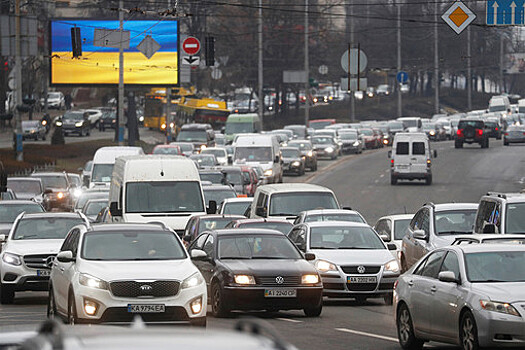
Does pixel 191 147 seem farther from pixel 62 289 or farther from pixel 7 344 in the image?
pixel 7 344

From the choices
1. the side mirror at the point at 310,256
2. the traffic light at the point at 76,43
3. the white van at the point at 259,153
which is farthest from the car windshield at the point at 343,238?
the white van at the point at 259,153

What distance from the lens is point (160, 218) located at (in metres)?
26.6

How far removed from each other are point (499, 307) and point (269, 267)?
596 cm

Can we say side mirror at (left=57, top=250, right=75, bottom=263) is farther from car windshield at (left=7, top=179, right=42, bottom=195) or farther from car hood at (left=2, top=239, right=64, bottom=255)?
car windshield at (left=7, top=179, right=42, bottom=195)

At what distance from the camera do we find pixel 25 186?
4131 cm

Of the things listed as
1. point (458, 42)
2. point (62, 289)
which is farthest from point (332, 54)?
point (62, 289)

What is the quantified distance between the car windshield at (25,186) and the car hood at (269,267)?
2379cm

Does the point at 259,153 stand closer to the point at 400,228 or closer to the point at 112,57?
the point at 112,57

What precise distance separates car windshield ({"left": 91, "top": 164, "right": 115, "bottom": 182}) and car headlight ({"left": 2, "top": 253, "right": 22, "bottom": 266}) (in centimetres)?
2162

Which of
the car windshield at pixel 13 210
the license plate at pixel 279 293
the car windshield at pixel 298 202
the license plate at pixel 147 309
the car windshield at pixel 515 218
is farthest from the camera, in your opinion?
the car windshield at pixel 13 210

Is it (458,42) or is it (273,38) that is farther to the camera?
(458,42)

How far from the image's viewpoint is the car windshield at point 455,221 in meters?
21.2

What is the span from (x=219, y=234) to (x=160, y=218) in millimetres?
7784

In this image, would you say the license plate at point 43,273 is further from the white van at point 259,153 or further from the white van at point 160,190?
the white van at point 259,153
